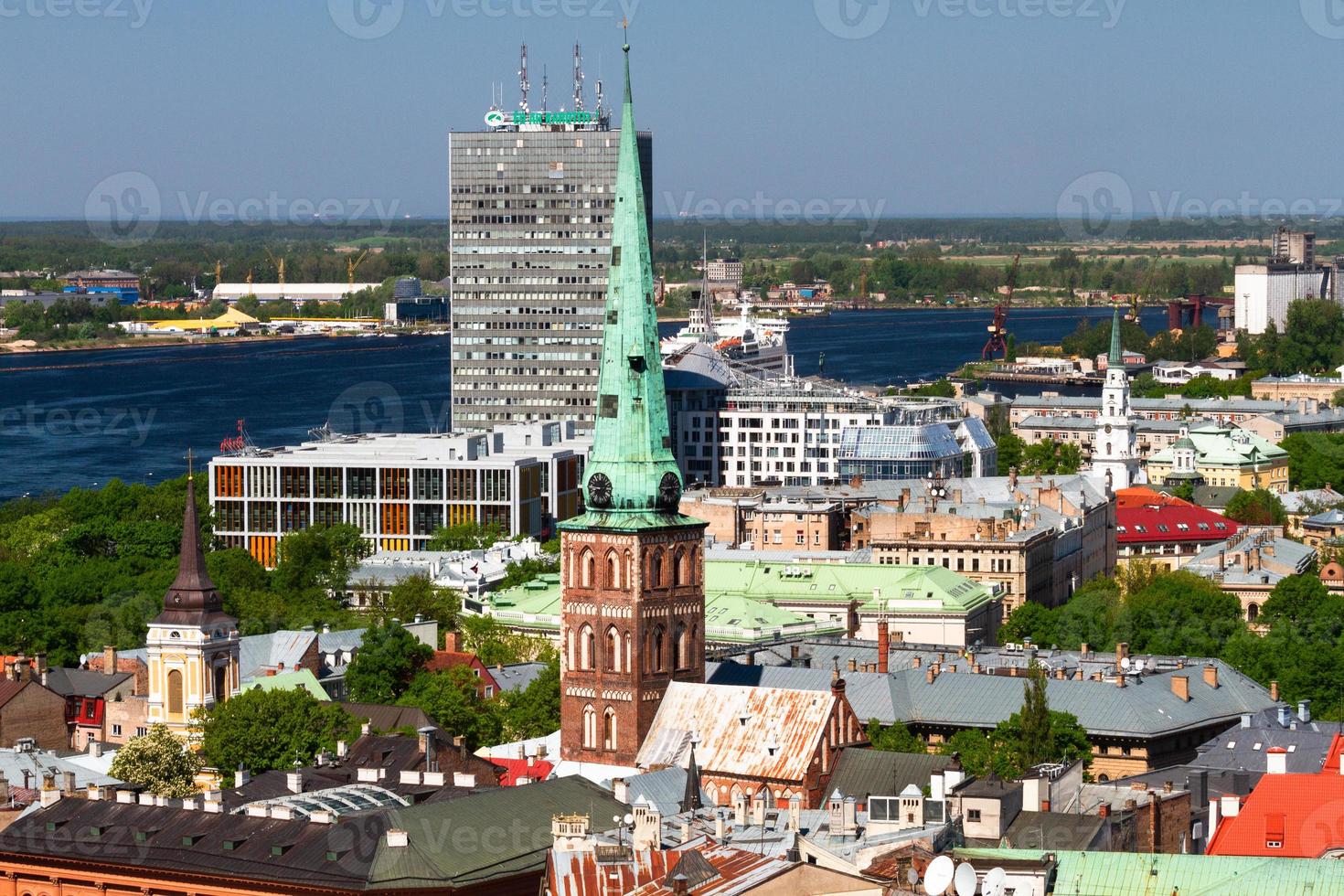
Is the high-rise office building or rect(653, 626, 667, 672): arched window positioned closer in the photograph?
rect(653, 626, 667, 672): arched window

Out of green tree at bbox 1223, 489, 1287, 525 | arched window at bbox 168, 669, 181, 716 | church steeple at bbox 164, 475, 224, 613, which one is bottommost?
green tree at bbox 1223, 489, 1287, 525

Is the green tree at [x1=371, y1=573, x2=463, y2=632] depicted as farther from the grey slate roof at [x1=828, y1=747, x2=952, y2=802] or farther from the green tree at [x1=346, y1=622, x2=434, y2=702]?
the grey slate roof at [x1=828, y1=747, x2=952, y2=802]

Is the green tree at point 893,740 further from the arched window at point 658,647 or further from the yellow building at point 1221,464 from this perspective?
the yellow building at point 1221,464

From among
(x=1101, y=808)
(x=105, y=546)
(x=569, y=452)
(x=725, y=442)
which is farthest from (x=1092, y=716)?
(x=725, y=442)

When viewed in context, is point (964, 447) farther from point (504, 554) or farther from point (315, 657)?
point (315, 657)

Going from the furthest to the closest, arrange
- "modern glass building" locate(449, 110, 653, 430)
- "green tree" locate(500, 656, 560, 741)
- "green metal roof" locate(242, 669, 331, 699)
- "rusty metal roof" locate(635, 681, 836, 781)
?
"modern glass building" locate(449, 110, 653, 430) → "green metal roof" locate(242, 669, 331, 699) → "green tree" locate(500, 656, 560, 741) → "rusty metal roof" locate(635, 681, 836, 781)

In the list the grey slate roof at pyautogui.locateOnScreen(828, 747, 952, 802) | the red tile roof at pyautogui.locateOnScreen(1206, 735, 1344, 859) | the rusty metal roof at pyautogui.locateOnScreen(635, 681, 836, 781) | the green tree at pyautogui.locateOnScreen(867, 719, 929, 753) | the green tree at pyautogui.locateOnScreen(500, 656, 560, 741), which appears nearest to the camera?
the red tile roof at pyautogui.locateOnScreen(1206, 735, 1344, 859)

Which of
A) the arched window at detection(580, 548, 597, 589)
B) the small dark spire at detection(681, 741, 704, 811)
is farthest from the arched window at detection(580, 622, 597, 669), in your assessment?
the small dark spire at detection(681, 741, 704, 811)
